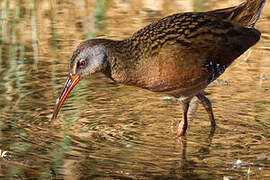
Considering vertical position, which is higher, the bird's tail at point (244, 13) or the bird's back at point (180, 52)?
the bird's tail at point (244, 13)

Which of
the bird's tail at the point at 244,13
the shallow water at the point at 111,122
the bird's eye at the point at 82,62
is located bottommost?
the shallow water at the point at 111,122

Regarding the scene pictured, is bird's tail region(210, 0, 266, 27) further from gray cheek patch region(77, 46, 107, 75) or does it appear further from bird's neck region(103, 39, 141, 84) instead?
gray cheek patch region(77, 46, 107, 75)

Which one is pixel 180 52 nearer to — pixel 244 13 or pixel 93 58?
pixel 93 58

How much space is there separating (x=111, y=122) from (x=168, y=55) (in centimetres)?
114

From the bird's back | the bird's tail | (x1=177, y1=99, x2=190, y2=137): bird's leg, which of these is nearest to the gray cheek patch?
the bird's back

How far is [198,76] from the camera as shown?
6453mm

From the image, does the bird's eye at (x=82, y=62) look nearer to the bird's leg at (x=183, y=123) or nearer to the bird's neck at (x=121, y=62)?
the bird's neck at (x=121, y=62)

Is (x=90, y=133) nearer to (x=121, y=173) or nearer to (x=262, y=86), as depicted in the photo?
(x=121, y=173)

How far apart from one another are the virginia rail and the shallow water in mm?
407

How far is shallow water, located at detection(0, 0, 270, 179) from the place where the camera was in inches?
221

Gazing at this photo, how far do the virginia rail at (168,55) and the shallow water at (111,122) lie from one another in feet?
1.33

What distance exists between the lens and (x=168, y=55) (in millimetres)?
6270

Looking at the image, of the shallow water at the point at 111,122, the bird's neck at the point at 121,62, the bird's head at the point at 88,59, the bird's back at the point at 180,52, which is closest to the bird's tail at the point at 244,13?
the bird's back at the point at 180,52

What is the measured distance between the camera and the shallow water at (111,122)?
5.62 meters
